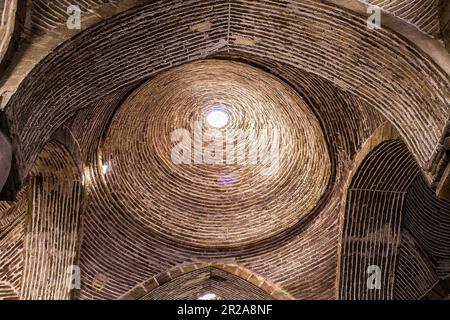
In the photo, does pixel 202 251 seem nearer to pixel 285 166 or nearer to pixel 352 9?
pixel 285 166

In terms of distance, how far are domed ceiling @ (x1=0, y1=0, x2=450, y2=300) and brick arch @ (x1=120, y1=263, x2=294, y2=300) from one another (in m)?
0.02

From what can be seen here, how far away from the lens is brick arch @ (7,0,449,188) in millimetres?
7125

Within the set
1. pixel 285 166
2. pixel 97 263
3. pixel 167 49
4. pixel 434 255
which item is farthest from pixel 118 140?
pixel 434 255

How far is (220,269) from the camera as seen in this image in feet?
38.8

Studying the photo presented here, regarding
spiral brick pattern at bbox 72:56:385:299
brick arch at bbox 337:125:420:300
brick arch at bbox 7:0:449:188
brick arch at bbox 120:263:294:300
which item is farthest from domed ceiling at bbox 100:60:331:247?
brick arch at bbox 7:0:449:188

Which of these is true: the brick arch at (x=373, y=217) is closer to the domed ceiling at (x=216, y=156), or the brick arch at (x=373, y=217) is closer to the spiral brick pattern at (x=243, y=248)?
the spiral brick pattern at (x=243, y=248)

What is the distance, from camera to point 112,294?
37.0 ft

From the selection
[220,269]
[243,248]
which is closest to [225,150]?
[243,248]

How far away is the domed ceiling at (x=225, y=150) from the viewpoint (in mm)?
7203

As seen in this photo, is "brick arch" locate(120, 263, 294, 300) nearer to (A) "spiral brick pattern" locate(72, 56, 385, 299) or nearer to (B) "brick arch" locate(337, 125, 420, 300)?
(A) "spiral brick pattern" locate(72, 56, 385, 299)

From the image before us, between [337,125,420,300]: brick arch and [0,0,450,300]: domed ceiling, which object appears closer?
[0,0,450,300]: domed ceiling

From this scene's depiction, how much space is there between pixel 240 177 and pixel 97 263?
2.86 m

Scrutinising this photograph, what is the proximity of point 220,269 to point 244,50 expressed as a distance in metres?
4.61

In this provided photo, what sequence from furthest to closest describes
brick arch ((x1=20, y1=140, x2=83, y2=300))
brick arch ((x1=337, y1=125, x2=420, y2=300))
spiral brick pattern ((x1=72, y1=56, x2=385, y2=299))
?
spiral brick pattern ((x1=72, y1=56, x2=385, y2=299)) < brick arch ((x1=20, y1=140, x2=83, y2=300)) < brick arch ((x1=337, y1=125, x2=420, y2=300))
